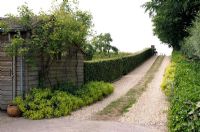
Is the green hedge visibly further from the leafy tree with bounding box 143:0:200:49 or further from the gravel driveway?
the leafy tree with bounding box 143:0:200:49

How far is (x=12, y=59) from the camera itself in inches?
612

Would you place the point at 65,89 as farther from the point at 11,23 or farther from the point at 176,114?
the point at 176,114

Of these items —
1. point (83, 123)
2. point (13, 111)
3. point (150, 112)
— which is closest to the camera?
point (83, 123)

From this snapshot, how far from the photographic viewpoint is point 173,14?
41.7 metres

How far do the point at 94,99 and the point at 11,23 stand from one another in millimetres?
5392

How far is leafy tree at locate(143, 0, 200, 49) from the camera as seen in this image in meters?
38.1

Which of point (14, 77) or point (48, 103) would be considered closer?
point (48, 103)

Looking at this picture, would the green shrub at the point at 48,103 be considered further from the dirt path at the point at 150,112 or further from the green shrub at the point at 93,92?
the dirt path at the point at 150,112

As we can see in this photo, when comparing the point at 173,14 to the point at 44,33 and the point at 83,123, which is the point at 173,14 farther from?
the point at 83,123

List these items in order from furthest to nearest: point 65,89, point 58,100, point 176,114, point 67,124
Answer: point 65,89 < point 58,100 < point 67,124 < point 176,114

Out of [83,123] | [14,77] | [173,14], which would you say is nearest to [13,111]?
[14,77]

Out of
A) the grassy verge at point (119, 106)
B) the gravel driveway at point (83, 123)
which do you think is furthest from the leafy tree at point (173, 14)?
the gravel driveway at point (83, 123)

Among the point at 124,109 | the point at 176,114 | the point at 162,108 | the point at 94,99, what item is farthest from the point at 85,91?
the point at 176,114

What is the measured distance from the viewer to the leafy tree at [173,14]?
38062mm
